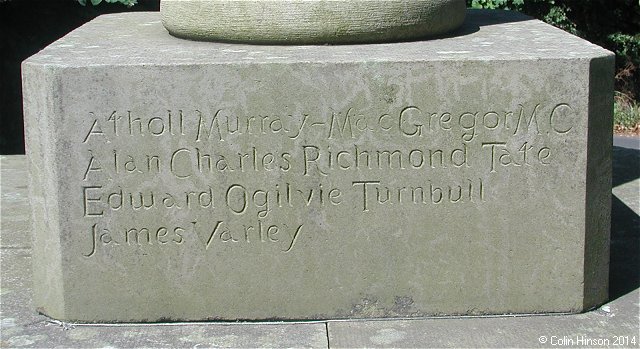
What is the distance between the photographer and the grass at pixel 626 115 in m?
8.30

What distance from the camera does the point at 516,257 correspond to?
420cm

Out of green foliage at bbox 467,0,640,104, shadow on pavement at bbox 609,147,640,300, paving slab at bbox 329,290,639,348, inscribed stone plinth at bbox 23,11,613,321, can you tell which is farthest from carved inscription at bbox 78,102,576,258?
green foliage at bbox 467,0,640,104

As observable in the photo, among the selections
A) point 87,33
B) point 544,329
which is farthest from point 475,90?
point 87,33

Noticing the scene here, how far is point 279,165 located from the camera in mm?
4086

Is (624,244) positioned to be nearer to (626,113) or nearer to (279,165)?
(279,165)

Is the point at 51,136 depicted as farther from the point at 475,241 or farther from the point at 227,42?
the point at 475,241

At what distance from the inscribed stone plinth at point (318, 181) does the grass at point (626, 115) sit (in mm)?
4242

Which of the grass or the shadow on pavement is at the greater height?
the grass

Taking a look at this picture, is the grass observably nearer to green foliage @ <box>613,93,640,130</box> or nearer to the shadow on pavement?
green foliage @ <box>613,93,640,130</box>

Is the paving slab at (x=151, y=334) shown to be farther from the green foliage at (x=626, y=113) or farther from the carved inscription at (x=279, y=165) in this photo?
the green foliage at (x=626, y=113)

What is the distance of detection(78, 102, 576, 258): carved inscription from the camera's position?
4.05m

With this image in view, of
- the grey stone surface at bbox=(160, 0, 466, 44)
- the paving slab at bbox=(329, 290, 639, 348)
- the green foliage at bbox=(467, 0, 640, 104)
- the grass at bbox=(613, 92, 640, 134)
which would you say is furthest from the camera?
the green foliage at bbox=(467, 0, 640, 104)

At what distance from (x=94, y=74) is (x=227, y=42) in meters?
0.77

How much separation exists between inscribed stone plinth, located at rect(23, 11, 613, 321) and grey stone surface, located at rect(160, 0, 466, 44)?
168mm
